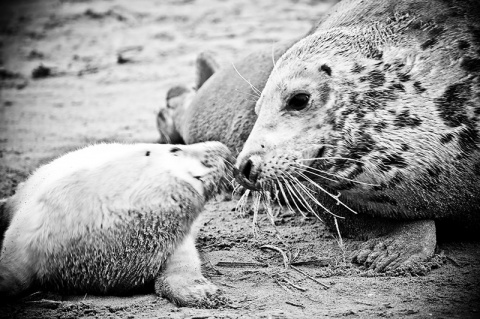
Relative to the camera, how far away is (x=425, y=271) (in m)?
2.96

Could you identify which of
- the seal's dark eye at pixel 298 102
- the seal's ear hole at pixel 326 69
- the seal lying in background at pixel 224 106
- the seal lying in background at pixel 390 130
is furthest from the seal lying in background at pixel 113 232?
the seal lying in background at pixel 224 106

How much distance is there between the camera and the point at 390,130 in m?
3.13

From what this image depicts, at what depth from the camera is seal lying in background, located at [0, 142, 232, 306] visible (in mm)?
2910

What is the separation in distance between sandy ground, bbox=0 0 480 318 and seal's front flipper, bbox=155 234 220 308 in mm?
56

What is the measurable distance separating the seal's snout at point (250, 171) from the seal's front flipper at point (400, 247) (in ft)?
2.19

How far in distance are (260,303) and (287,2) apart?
380 inches

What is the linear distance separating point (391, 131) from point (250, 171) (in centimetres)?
75

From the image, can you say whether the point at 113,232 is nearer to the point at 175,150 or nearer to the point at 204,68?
the point at 175,150

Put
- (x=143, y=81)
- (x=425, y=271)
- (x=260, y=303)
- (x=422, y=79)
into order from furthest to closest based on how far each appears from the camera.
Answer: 1. (x=143, y=81)
2. (x=422, y=79)
3. (x=425, y=271)
4. (x=260, y=303)

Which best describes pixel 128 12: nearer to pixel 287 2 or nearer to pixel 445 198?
pixel 287 2

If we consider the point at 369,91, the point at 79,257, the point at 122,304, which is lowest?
the point at 122,304

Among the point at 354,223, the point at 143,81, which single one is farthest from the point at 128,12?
the point at 354,223

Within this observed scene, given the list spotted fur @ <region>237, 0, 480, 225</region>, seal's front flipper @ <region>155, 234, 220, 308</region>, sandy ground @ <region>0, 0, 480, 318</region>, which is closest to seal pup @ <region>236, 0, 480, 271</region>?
spotted fur @ <region>237, 0, 480, 225</region>

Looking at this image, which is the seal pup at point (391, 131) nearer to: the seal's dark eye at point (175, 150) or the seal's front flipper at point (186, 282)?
the seal's dark eye at point (175, 150)
